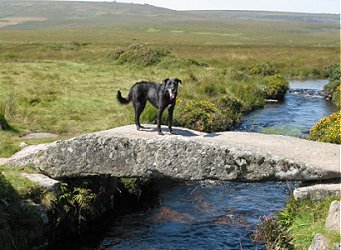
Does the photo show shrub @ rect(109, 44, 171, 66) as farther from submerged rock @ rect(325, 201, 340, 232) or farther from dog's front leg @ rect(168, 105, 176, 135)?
submerged rock @ rect(325, 201, 340, 232)

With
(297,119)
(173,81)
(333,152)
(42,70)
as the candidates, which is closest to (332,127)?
(333,152)

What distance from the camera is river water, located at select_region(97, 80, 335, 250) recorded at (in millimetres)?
12977

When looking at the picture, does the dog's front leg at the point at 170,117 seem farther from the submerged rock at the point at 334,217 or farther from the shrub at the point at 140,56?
the shrub at the point at 140,56

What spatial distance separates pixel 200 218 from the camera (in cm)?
1445

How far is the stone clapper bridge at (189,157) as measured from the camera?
1214 centimetres

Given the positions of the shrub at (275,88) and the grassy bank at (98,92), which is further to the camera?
the shrub at (275,88)

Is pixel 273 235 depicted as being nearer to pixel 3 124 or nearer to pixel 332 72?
pixel 3 124

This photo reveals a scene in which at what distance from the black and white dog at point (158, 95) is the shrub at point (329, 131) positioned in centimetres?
715

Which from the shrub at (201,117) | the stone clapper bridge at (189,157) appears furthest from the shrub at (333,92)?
the stone clapper bridge at (189,157)

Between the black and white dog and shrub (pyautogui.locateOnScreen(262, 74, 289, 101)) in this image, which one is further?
shrub (pyautogui.locateOnScreen(262, 74, 289, 101))

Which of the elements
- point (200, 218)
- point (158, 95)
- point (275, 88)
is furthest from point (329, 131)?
point (275, 88)

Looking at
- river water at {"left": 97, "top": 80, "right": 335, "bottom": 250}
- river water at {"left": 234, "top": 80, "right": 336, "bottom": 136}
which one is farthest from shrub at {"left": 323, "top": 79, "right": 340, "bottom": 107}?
river water at {"left": 97, "top": 80, "right": 335, "bottom": 250}

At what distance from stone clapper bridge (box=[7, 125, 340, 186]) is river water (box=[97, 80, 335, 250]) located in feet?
3.34

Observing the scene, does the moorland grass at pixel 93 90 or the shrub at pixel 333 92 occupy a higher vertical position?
the moorland grass at pixel 93 90
